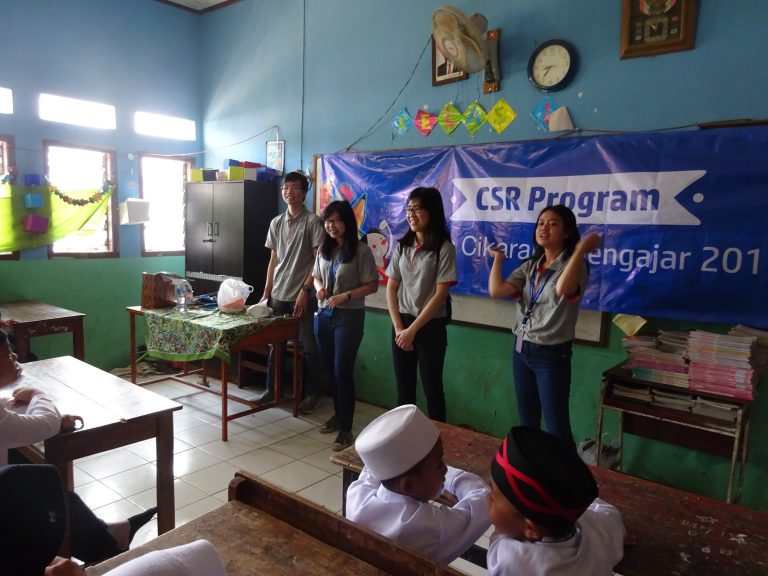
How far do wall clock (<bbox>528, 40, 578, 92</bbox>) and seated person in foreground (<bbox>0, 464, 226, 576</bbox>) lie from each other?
3021mm

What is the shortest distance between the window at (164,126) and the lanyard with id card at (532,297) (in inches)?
160

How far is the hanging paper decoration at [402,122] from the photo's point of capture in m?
3.80

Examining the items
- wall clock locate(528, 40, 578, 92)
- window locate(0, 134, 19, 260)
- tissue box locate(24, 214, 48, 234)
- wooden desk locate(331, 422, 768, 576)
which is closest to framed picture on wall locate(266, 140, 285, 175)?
tissue box locate(24, 214, 48, 234)

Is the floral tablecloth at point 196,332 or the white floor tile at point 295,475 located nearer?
the white floor tile at point 295,475

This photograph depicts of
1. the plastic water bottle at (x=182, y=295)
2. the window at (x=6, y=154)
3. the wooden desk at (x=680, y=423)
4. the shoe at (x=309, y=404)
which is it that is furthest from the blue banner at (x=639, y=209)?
the window at (x=6, y=154)

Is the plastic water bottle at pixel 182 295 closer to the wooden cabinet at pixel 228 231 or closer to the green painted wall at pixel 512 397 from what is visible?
the wooden cabinet at pixel 228 231

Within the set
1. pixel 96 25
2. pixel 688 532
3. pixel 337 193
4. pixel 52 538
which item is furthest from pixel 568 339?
pixel 96 25

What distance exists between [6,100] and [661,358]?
4780 millimetres

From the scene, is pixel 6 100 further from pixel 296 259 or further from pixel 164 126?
pixel 296 259

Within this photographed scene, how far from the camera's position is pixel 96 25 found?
14.9 ft

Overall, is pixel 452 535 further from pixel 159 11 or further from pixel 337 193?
pixel 159 11

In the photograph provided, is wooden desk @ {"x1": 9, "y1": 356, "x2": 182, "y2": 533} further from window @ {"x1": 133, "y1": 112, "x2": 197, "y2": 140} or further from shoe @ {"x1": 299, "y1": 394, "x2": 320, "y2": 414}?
window @ {"x1": 133, "y1": 112, "x2": 197, "y2": 140}

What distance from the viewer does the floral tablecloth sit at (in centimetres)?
327

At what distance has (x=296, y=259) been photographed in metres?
3.79
